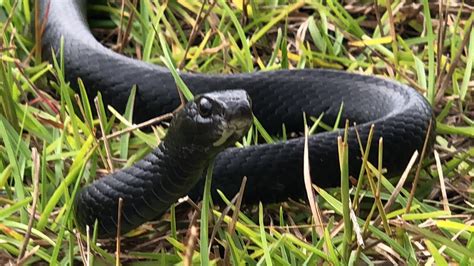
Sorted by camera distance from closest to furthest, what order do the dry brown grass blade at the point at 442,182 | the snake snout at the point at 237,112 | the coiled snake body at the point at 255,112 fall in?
1. the snake snout at the point at 237,112
2. the coiled snake body at the point at 255,112
3. the dry brown grass blade at the point at 442,182

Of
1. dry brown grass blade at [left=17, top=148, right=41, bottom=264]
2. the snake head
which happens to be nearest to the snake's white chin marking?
the snake head

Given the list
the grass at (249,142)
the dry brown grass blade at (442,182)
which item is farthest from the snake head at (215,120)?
the dry brown grass blade at (442,182)

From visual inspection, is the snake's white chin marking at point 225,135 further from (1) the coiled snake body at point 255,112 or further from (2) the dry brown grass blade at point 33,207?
(2) the dry brown grass blade at point 33,207

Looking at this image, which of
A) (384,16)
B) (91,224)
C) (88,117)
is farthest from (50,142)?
(384,16)

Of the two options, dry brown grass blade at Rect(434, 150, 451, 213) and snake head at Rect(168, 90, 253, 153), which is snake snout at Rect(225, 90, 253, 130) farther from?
dry brown grass blade at Rect(434, 150, 451, 213)

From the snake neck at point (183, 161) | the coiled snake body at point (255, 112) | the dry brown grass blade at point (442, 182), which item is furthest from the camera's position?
the dry brown grass blade at point (442, 182)

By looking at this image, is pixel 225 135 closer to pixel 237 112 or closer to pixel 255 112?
pixel 237 112

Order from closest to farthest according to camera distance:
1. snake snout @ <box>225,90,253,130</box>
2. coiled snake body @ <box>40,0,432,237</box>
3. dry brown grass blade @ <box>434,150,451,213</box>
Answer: snake snout @ <box>225,90,253,130</box>
coiled snake body @ <box>40,0,432,237</box>
dry brown grass blade @ <box>434,150,451,213</box>

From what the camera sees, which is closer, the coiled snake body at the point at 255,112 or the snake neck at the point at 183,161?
the snake neck at the point at 183,161
